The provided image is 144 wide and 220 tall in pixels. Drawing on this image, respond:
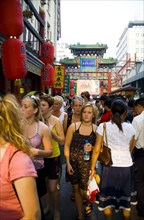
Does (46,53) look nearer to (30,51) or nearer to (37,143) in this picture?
(30,51)

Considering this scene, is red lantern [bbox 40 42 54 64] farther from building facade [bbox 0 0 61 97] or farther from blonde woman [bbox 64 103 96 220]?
blonde woman [bbox 64 103 96 220]

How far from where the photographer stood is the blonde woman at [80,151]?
3.68 m

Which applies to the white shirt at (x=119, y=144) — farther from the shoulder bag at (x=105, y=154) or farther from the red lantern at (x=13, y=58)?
the red lantern at (x=13, y=58)

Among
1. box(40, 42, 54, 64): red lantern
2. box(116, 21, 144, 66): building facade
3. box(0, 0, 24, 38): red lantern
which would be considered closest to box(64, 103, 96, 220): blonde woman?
box(0, 0, 24, 38): red lantern

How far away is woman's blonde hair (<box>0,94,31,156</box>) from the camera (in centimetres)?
148

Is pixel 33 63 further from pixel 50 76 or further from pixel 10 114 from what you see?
pixel 10 114

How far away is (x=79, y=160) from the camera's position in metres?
3.71

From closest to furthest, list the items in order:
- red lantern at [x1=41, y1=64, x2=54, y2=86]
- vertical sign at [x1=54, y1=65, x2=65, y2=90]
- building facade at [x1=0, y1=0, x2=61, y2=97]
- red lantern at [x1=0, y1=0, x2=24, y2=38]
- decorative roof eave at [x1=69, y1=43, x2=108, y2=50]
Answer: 1. red lantern at [x1=0, y1=0, x2=24, y2=38]
2. building facade at [x1=0, y1=0, x2=61, y2=97]
3. red lantern at [x1=41, y1=64, x2=54, y2=86]
4. vertical sign at [x1=54, y1=65, x2=65, y2=90]
5. decorative roof eave at [x1=69, y1=43, x2=108, y2=50]

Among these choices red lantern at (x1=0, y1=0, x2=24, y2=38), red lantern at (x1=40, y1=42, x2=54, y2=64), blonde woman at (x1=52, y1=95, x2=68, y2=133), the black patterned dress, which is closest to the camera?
the black patterned dress

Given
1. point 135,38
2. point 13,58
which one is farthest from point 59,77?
point 135,38

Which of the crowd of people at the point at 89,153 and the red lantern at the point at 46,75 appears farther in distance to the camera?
the red lantern at the point at 46,75

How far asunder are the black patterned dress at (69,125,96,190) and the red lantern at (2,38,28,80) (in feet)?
8.78

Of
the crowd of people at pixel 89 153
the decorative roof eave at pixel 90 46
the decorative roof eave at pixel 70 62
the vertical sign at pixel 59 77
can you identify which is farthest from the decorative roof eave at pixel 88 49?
the crowd of people at pixel 89 153

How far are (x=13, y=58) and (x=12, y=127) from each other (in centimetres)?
451
